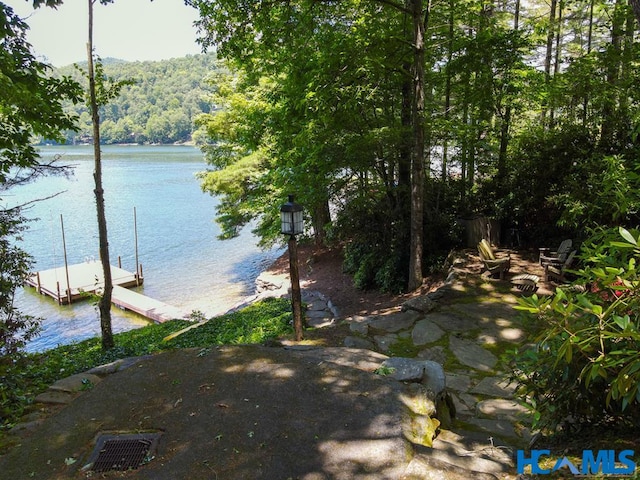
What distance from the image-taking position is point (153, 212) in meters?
31.6

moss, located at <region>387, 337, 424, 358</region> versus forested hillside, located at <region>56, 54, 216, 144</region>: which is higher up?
forested hillside, located at <region>56, 54, 216, 144</region>

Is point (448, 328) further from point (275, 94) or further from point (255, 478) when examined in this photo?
point (275, 94)

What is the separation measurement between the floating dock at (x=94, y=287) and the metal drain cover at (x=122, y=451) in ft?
43.4

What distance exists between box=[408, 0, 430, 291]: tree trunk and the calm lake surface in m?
5.91

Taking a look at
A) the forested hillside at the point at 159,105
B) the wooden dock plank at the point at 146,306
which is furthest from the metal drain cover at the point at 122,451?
the forested hillside at the point at 159,105

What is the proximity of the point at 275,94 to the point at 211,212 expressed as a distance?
2407 cm

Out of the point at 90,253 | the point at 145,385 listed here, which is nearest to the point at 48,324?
the point at 90,253

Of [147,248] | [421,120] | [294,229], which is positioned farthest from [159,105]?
[294,229]

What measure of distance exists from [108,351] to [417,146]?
6.18 m

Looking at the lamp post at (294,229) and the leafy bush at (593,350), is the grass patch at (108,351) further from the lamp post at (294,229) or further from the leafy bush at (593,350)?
the leafy bush at (593,350)

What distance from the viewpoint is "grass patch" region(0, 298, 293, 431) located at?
3.69 metres

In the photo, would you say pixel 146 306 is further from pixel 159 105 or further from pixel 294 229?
pixel 159 105

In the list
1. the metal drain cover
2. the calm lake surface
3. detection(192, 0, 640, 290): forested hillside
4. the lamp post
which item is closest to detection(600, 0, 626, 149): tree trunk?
detection(192, 0, 640, 290): forested hillside

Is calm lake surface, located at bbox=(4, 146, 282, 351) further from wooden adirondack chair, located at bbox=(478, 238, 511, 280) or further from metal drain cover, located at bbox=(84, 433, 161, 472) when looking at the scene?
wooden adirondack chair, located at bbox=(478, 238, 511, 280)
